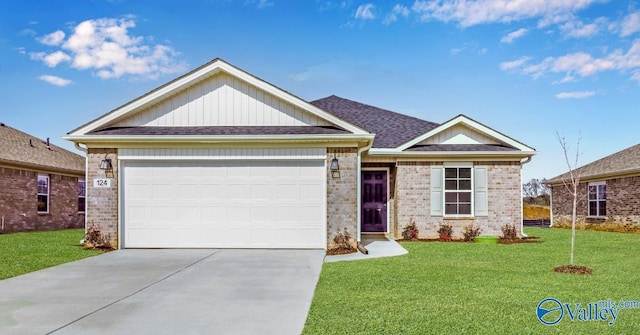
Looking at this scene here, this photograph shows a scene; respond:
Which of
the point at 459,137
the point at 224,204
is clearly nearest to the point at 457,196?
the point at 459,137

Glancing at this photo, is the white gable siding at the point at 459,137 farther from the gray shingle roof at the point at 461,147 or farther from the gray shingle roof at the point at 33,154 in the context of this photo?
the gray shingle roof at the point at 33,154

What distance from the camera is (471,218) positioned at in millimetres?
15867

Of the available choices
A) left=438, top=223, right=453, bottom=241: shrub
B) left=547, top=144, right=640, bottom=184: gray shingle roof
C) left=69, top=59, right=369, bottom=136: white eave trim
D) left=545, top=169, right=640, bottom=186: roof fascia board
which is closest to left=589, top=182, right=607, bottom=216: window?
left=545, top=169, right=640, bottom=186: roof fascia board

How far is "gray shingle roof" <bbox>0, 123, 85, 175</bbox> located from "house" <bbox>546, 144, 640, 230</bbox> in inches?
845

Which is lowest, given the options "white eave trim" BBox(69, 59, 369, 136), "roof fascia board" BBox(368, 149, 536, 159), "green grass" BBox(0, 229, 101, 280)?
"green grass" BBox(0, 229, 101, 280)

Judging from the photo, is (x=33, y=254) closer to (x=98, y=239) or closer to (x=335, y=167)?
(x=98, y=239)

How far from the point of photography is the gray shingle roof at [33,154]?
63.9ft

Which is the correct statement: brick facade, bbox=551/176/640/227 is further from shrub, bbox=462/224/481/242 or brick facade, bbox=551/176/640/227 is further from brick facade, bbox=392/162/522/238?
shrub, bbox=462/224/481/242

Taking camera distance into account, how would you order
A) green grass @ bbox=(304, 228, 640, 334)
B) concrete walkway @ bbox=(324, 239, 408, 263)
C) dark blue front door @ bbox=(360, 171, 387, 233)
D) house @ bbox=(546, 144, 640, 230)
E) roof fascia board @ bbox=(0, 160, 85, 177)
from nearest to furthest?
1. green grass @ bbox=(304, 228, 640, 334)
2. concrete walkway @ bbox=(324, 239, 408, 263)
3. dark blue front door @ bbox=(360, 171, 387, 233)
4. roof fascia board @ bbox=(0, 160, 85, 177)
5. house @ bbox=(546, 144, 640, 230)

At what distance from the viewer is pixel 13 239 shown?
15672mm

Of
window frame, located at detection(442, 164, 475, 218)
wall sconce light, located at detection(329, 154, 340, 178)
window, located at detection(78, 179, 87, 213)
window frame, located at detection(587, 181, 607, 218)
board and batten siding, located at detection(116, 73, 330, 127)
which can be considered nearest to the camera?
wall sconce light, located at detection(329, 154, 340, 178)

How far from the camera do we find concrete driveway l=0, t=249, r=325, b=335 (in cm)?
538

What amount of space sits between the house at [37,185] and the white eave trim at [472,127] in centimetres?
1508

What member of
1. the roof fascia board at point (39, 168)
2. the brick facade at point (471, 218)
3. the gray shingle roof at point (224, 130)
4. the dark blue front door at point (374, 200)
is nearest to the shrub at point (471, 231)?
the brick facade at point (471, 218)
